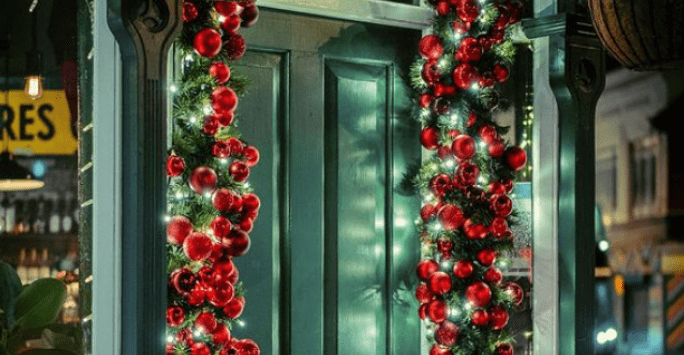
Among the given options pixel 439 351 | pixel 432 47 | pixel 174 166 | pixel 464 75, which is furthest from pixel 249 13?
pixel 439 351

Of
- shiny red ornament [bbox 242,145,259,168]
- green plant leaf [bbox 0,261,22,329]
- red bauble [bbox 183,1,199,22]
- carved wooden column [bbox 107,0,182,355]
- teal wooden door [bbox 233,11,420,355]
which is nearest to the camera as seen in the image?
carved wooden column [bbox 107,0,182,355]

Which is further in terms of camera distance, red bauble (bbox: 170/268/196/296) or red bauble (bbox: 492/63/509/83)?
red bauble (bbox: 492/63/509/83)

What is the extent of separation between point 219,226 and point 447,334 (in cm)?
144

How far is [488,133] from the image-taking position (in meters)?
4.85

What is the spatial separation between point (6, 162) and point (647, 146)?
2539 centimetres

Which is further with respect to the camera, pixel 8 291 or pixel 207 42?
pixel 207 42

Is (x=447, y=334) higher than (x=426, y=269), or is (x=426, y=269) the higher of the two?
(x=426, y=269)

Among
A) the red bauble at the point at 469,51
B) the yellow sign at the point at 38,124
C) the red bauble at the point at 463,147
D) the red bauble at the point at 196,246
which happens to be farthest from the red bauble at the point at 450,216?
the yellow sign at the point at 38,124

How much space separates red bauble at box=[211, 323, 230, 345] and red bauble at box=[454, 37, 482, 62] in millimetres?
1807

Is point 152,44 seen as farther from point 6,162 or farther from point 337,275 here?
point 337,275

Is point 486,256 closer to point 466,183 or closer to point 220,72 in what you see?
point 466,183

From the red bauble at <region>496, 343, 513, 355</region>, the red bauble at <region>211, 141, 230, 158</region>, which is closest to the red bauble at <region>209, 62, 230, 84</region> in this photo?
the red bauble at <region>211, 141, 230, 158</region>

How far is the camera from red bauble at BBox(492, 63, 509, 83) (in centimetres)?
487

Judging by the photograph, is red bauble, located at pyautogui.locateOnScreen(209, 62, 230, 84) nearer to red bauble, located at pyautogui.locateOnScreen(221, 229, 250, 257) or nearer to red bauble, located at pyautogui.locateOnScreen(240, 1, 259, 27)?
red bauble, located at pyautogui.locateOnScreen(240, 1, 259, 27)
